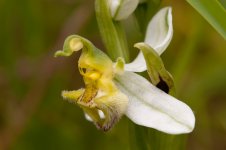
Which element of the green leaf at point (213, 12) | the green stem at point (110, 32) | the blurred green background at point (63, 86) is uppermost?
the green stem at point (110, 32)

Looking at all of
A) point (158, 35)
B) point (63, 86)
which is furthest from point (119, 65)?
point (63, 86)

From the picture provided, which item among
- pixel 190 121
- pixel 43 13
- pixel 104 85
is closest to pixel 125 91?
pixel 104 85

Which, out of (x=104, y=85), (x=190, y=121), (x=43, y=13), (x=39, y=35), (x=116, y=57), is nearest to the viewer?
(x=190, y=121)

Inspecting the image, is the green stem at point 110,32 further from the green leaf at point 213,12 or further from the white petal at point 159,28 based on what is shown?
the green leaf at point 213,12

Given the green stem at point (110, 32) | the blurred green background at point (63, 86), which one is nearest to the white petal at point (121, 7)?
the green stem at point (110, 32)

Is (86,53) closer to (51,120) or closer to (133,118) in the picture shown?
(133,118)

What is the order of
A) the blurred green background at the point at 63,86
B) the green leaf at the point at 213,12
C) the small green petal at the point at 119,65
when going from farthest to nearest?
the blurred green background at the point at 63,86
the small green petal at the point at 119,65
the green leaf at the point at 213,12

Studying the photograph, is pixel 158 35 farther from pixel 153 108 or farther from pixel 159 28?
pixel 153 108
